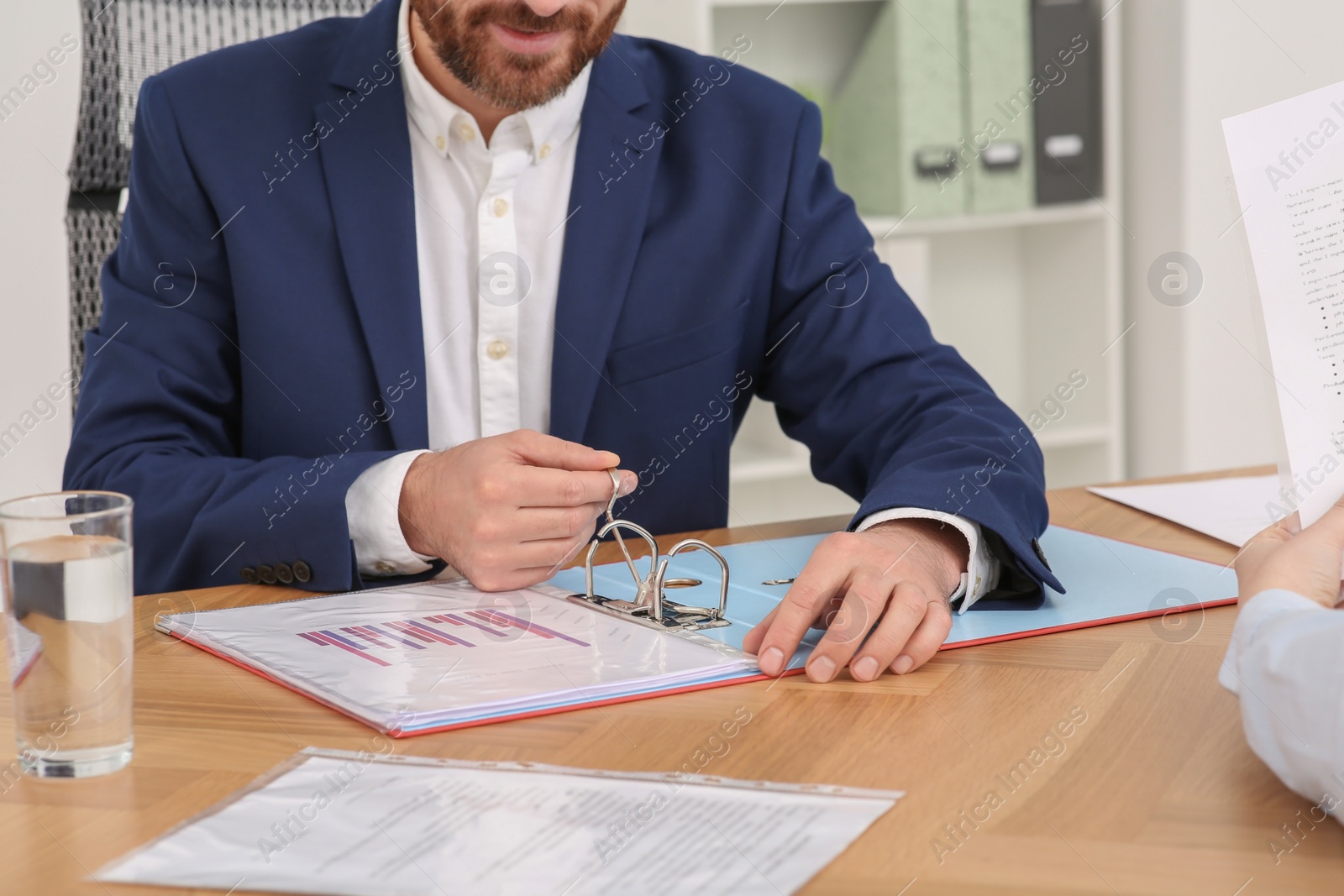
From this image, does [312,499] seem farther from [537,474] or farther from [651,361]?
[651,361]

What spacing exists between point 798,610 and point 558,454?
0.84 feet

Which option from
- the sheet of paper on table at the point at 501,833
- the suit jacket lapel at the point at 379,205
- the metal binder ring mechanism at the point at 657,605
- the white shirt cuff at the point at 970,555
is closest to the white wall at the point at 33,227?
the suit jacket lapel at the point at 379,205

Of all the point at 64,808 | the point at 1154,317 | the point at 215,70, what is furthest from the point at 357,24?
the point at 1154,317

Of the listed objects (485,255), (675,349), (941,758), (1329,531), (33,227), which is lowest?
(941,758)

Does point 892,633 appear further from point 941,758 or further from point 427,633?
point 427,633

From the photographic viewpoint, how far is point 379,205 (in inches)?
54.6

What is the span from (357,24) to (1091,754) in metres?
1.19

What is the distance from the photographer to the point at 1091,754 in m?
0.68

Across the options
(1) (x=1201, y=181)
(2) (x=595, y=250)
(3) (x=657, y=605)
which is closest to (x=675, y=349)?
(2) (x=595, y=250)

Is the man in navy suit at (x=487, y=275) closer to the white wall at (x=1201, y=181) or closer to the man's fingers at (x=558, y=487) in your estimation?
the man's fingers at (x=558, y=487)

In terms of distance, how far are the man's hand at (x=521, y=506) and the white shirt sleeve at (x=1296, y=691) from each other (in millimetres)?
469

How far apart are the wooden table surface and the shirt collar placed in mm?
738

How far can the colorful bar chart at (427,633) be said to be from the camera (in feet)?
2.83

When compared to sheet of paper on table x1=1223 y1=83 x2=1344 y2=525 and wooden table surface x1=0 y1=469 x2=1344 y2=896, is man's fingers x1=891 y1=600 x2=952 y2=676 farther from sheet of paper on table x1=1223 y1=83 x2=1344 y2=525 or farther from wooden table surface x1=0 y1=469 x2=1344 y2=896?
sheet of paper on table x1=1223 y1=83 x2=1344 y2=525
